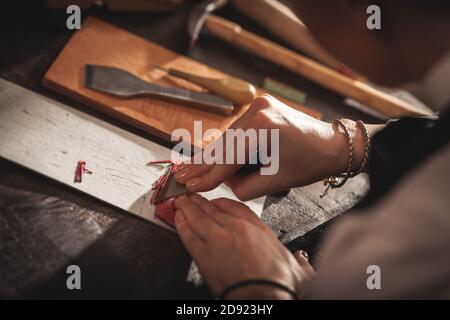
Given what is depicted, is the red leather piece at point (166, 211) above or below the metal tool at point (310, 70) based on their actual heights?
below

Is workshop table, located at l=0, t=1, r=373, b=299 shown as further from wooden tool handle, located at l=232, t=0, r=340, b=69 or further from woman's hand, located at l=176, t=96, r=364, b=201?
wooden tool handle, located at l=232, t=0, r=340, b=69

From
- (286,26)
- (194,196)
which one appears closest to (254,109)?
(194,196)

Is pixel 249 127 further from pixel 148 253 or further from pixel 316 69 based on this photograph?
pixel 316 69

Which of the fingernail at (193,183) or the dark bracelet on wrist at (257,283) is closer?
the dark bracelet on wrist at (257,283)

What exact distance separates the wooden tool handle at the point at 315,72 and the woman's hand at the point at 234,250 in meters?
0.62

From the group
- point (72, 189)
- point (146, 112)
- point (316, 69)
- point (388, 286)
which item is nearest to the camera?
point (388, 286)

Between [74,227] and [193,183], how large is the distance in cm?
25

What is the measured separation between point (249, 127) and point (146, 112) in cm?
29

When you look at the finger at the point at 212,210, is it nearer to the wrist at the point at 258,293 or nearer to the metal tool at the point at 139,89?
the wrist at the point at 258,293

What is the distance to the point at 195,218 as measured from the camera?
2.70ft

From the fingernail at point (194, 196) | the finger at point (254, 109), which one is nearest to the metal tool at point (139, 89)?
the finger at point (254, 109)

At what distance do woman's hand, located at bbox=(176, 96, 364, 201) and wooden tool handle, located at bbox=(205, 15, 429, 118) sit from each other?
37 centimetres

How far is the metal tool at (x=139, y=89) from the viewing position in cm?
100

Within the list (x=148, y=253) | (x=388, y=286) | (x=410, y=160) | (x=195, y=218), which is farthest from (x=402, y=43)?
(x=148, y=253)
